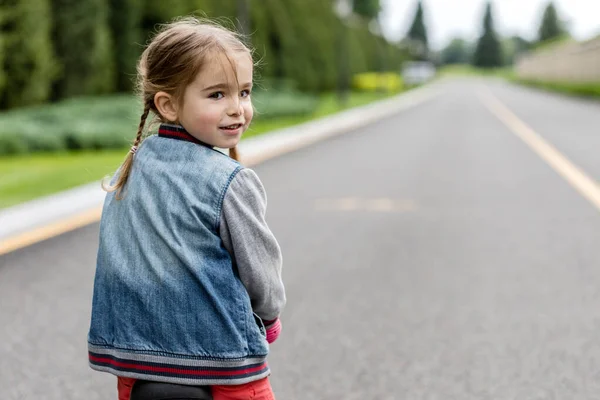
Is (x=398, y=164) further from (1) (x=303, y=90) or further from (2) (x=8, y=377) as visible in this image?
(1) (x=303, y=90)

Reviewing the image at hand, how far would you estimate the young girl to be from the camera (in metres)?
2.08

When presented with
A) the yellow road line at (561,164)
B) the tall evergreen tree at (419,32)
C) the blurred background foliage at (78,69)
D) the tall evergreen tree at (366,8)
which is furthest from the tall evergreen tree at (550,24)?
the yellow road line at (561,164)

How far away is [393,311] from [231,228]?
350 cm

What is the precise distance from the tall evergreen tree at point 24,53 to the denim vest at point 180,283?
53.6 ft

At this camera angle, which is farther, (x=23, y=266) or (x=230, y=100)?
(x=23, y=266)

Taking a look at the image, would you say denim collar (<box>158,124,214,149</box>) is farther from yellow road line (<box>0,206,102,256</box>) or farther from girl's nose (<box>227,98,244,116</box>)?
yellow road line (<box>0,206,102,256</box>)

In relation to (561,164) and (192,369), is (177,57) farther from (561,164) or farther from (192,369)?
(561,164)

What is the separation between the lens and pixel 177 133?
2176mm

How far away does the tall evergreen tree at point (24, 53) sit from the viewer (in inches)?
707

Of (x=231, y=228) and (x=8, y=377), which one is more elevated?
(x=231, y=228)

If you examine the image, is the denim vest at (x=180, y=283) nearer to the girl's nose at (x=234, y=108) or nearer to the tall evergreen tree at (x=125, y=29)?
the girl's nose at (x=234, y=108)

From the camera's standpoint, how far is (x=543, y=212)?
945 cm

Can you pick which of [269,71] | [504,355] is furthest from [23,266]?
[269,71]

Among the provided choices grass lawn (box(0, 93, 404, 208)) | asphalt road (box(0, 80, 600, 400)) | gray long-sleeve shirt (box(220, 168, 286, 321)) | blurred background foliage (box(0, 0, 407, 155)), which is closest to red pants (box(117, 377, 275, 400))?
gray long-sleeve shirt (box(220, 168, 286, 321))
